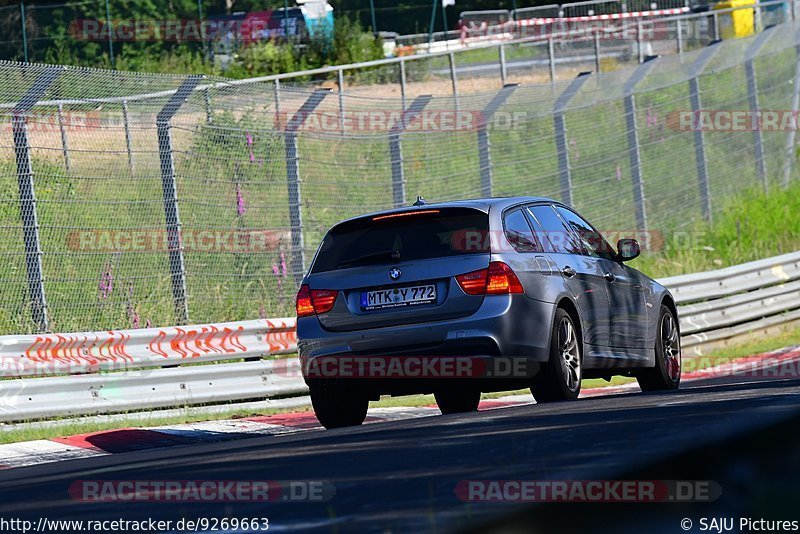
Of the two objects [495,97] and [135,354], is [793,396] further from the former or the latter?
[495,97]

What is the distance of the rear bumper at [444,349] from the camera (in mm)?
8820

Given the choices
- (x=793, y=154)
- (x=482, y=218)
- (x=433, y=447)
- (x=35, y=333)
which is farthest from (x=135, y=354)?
(x=793, y=154)

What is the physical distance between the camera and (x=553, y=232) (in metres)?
10.1

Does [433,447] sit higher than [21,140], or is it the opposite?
[21,140]

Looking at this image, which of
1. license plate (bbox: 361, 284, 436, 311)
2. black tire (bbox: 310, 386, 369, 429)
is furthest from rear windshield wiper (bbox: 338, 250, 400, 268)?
black tire (bbox: 310, 386, 369, 429)

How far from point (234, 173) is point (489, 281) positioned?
20.4 ft

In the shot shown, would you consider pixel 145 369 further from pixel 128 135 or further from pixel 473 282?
pixel 473 282

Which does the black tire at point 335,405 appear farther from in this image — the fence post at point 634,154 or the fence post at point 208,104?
the fence post at point 634,154

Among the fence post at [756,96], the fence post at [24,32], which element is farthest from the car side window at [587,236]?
the fence post at [24,32]

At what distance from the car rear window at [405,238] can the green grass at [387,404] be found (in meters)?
2.33

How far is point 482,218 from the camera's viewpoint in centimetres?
920

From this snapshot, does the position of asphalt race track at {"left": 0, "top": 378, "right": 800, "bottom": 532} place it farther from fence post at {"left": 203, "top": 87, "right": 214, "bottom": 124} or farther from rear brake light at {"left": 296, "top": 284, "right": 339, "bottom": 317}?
fence post at {"left": 203, "top": 87, "right": 214, "bottom": 124}

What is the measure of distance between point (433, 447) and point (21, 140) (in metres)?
6.98

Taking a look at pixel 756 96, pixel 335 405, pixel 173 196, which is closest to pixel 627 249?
pixel 335 405
